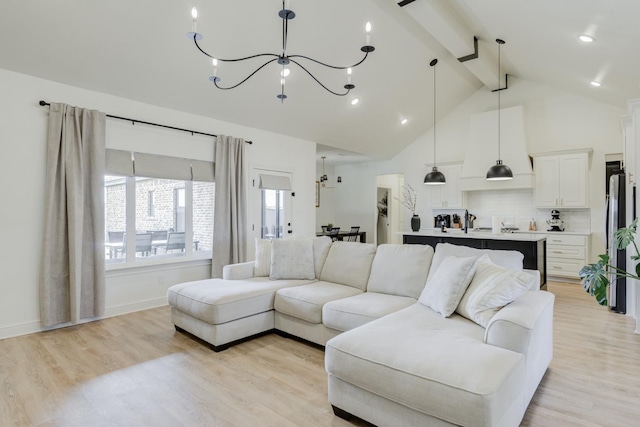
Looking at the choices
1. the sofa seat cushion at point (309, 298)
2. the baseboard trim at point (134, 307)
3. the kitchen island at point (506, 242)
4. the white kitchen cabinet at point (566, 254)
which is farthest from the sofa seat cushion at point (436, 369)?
the white kitchen cabinet at point (566, 254)

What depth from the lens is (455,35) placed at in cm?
461

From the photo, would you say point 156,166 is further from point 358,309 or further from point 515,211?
point 515,211

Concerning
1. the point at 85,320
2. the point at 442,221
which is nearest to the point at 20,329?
the point at 85,320

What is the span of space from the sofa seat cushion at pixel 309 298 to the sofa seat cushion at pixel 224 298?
155 millimetres

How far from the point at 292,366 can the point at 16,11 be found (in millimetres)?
3880

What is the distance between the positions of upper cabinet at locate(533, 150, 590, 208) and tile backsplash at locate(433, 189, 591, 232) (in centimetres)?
35

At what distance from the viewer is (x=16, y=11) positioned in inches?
119

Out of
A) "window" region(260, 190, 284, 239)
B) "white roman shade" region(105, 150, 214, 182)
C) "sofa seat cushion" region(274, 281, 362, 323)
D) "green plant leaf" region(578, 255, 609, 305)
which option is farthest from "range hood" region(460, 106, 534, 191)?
"white roman shade" region(105, 150, 214, 182)

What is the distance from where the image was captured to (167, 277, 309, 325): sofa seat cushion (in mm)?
3152

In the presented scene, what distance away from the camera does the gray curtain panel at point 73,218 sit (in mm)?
3699

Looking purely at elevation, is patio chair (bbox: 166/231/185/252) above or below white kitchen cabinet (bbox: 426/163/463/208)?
below

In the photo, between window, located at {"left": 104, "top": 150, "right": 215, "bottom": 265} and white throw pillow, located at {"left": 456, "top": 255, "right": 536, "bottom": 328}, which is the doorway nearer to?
window, located at {"left": 104, "top": 150, "right": 215, "bottom": 265}

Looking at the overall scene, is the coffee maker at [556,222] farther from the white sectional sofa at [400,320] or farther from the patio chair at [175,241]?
the patio chair at [175,241]

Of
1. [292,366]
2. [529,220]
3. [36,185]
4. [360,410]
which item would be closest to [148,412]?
Result: [292,366]
